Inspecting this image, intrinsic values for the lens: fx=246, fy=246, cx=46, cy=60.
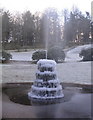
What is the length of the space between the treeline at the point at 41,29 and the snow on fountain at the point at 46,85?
2715cm

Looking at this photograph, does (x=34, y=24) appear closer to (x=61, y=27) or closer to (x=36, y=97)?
(x=61, y=27)

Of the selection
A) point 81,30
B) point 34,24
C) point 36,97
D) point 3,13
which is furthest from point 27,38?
point 36,97

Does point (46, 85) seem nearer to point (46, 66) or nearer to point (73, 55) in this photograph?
point (46, 66)

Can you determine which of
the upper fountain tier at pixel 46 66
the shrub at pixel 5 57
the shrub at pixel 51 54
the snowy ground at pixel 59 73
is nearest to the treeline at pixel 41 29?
the shrub at pixel 5 57

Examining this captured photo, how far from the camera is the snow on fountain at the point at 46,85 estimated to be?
19.0 feet

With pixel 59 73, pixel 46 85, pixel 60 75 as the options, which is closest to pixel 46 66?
pixel 46 85

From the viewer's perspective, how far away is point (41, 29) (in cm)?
3772

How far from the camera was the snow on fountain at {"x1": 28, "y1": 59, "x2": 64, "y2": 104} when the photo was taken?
5.79 metres

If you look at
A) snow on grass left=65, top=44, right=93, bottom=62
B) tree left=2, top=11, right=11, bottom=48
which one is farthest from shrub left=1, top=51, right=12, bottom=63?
tree left=2, top=11, right=11, bottom=48

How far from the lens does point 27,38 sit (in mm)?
38031

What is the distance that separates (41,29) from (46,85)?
32342 millimetres

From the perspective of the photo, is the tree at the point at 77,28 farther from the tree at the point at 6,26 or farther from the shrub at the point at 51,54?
the shrub at the point at 51,54

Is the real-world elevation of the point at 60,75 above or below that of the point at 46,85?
below

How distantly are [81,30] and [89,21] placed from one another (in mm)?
2138
